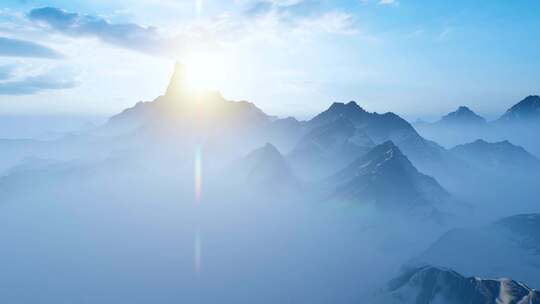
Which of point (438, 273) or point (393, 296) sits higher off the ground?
point (438, 273)

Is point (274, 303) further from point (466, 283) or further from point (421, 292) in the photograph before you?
point (466, 283)

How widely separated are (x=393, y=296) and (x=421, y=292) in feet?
46.2

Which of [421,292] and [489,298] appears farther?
[421,292]

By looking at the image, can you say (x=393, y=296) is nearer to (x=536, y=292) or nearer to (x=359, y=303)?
(x=359, y=303)

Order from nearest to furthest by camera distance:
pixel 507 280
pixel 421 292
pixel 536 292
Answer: pixel 536 292 < pixel 507 280 < pixel 421 292

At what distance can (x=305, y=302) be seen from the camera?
656 ft

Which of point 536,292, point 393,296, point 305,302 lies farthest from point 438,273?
point 305,302

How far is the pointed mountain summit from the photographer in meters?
163

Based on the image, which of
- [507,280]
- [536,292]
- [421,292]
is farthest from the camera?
[421,292]

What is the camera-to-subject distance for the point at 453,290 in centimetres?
18038

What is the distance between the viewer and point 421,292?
624 feet

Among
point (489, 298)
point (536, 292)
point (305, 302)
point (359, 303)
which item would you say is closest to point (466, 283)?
point (489, 298)

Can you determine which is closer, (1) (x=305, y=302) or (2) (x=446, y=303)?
(2) (x=446, y=303)

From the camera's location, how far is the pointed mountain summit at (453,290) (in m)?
163
